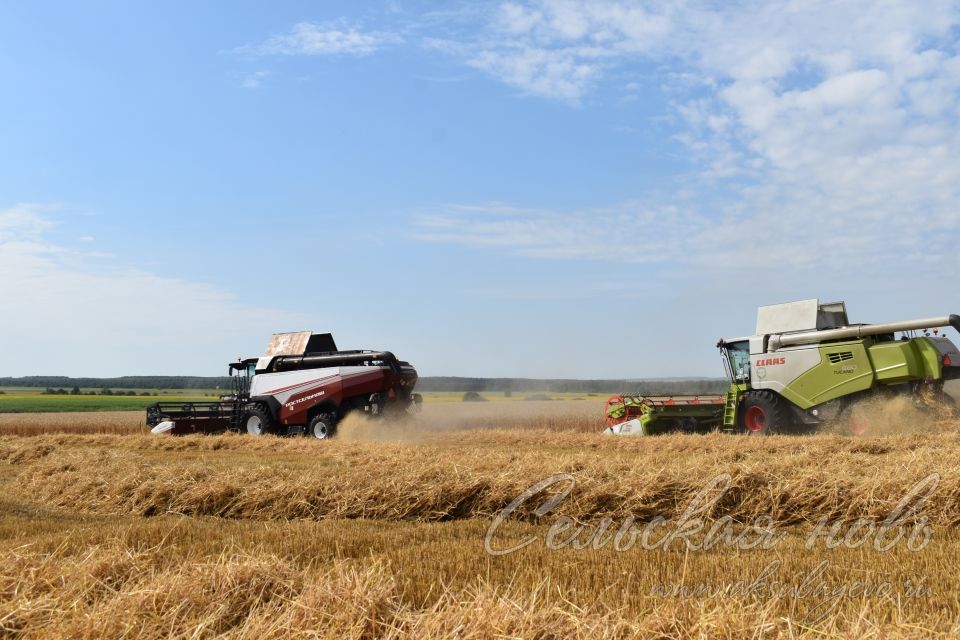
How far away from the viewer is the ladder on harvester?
17844 mm

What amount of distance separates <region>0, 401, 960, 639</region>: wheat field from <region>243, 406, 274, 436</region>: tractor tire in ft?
32.2

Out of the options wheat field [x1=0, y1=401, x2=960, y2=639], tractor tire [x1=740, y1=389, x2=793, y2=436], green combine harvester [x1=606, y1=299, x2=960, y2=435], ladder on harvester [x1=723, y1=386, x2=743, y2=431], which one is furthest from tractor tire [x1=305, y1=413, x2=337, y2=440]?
tractor tire [x1=740, y1=389, x2=793, y2=436]

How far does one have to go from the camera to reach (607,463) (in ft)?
27.7

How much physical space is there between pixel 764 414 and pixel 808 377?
130 cm

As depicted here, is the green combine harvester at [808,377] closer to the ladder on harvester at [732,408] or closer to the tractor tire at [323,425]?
the ladder on harvester at [732,408]

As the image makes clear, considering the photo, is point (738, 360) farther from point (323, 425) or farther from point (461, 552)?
point (461, 552)

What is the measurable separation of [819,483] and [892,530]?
1.09 m

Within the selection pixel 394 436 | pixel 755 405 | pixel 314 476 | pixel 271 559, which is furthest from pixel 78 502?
pixel 755 405

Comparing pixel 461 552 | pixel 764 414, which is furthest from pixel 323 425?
pixel 461 552

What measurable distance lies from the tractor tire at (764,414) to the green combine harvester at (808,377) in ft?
0.07

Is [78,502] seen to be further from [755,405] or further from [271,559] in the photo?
[755,405]

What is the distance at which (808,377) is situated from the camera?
16.5 m

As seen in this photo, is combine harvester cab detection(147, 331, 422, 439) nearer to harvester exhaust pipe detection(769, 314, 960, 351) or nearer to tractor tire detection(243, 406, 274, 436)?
tractor tire detection(243, 406, 274, 436)

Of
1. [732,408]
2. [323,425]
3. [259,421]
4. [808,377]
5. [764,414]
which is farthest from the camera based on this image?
[259,421]
